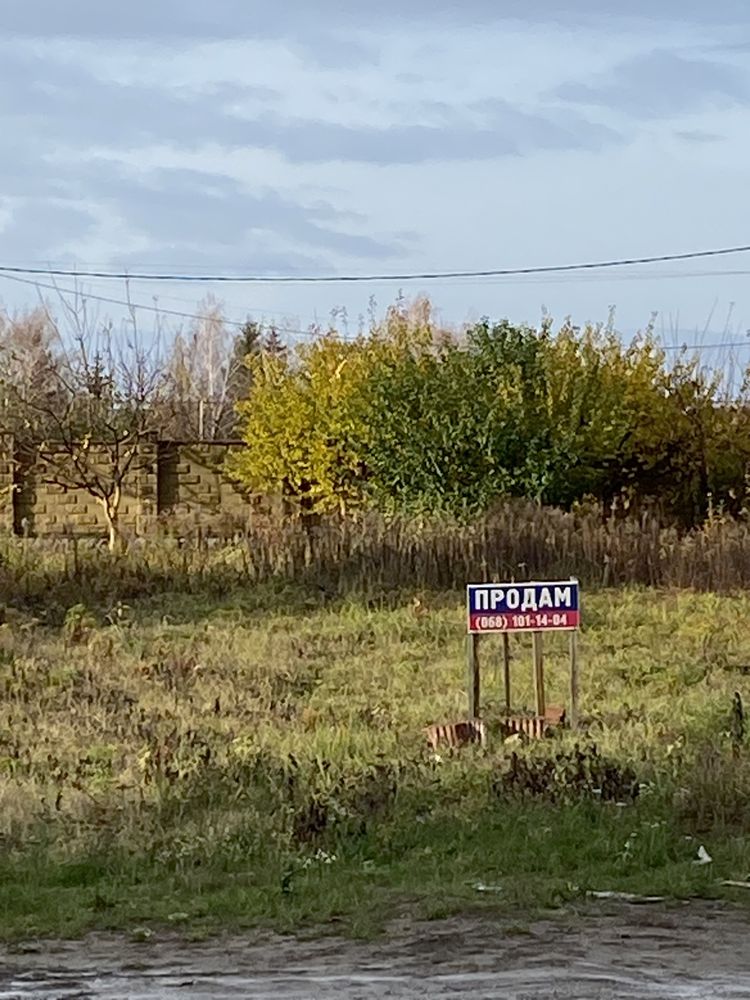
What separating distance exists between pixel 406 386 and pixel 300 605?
803cm

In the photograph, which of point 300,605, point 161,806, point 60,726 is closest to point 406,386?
point 300,605

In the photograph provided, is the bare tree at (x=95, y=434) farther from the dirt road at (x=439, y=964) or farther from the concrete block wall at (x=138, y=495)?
A: the dirt road at (x=439, y=964)

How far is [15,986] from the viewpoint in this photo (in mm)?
6020

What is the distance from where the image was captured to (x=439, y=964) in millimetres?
6230

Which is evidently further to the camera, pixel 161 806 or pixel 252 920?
pixel 161 806

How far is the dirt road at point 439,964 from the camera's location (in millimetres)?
5777

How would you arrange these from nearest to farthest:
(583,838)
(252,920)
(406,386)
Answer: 1. (252,920)
2. (583,838)
3. (406,386)

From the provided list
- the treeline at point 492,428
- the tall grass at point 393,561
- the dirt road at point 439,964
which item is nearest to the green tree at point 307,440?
the treeline at point 492,428

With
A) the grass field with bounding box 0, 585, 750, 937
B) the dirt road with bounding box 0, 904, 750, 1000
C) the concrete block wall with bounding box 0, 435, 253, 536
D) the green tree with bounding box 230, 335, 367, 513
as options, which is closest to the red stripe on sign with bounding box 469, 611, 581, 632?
the grass field with bounding box 0, 585, 750, 937

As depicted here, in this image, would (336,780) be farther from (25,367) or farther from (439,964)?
(25,367)

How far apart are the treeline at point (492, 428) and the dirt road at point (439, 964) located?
17.6 metres

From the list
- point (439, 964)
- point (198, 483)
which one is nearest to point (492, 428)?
point (198, 483)

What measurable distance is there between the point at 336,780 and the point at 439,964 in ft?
13.1

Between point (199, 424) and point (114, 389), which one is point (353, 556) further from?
point (199, 424)
